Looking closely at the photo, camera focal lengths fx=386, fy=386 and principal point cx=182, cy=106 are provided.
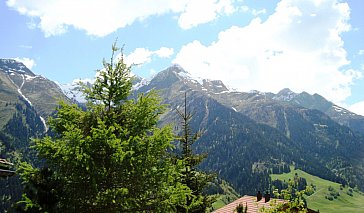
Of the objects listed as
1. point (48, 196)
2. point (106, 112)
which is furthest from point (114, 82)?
point (48, 196)

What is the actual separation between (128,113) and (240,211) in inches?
382

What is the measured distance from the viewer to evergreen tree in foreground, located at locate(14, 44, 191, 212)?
1636cm

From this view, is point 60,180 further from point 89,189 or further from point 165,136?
point 165,136

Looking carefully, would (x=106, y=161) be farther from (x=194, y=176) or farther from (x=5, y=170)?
(x=194, y=176)

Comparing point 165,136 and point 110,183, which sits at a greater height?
point 165,136

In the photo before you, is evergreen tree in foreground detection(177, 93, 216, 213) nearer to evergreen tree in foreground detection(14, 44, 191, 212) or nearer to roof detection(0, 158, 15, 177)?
evergreen tree in foreground detection(14, 44, 191, 212)

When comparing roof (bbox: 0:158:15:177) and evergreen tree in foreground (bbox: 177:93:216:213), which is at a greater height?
roof (bbox: 0:158:15:177)

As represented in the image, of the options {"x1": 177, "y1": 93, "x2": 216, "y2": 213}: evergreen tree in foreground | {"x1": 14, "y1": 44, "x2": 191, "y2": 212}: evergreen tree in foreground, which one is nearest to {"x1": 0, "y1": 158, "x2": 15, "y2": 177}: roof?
{"x1": 14, "y1": 44, "x2": 191, "y2": 212}: evergreen tree in foreground

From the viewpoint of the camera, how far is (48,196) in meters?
16.2

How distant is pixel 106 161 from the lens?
16.9 metres

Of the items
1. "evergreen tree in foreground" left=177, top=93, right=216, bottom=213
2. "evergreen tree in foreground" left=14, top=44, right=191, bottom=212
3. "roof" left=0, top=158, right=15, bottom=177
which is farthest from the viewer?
"evergreen tree in foreground" left=177, top=93, right=216, bottom=213

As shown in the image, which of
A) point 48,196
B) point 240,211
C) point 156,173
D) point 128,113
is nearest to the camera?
point 48,196

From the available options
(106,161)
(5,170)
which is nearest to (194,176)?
(106,161)

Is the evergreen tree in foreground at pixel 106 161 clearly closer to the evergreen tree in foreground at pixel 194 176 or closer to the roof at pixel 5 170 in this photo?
the roof at pixel 5 170
